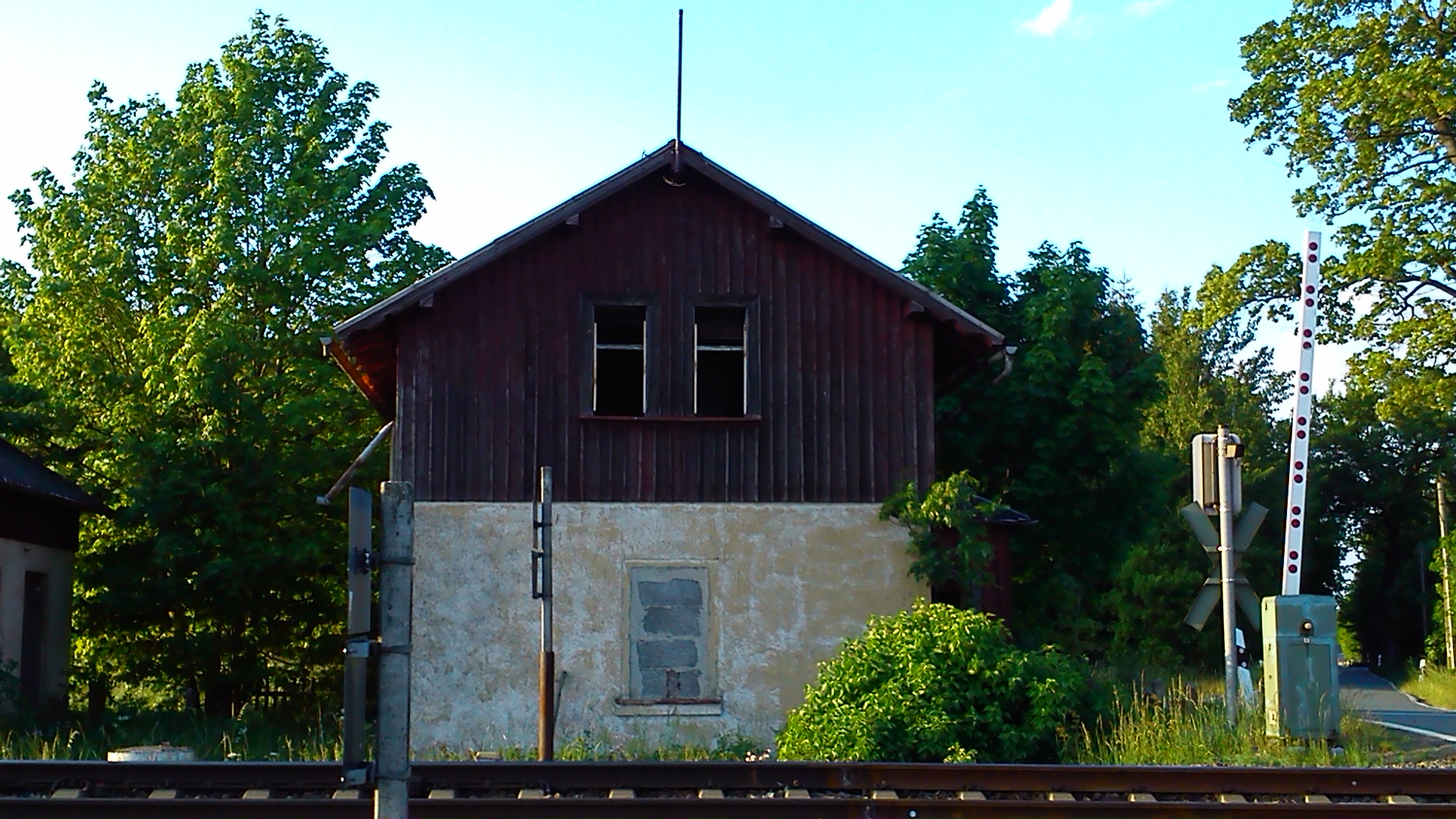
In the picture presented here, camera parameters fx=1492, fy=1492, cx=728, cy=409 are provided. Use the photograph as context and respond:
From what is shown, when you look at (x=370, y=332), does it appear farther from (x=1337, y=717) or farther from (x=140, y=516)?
(x=1337, y=717)

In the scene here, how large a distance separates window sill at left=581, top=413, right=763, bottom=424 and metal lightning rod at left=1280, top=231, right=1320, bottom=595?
19.2 feet

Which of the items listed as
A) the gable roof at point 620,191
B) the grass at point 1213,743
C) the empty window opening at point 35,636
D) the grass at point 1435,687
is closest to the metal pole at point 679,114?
the gable roof at point 620,191

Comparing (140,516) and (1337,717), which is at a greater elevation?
(140,516)

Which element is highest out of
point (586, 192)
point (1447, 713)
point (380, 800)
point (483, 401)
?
point (586, 192)

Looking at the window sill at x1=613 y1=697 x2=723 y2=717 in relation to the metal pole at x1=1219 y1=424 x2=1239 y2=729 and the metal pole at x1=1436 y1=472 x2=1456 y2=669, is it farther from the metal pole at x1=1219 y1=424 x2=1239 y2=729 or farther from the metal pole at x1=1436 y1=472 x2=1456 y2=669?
the metal pole at x1=1436 y1=472 x2=1456 y2=669

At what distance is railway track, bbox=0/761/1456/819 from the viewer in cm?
1052

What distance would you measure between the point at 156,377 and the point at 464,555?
10243mm

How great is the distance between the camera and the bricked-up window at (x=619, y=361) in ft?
57.8

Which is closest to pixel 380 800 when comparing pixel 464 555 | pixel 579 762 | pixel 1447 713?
pixel 579 762

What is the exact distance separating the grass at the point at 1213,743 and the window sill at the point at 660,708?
14.8 ft

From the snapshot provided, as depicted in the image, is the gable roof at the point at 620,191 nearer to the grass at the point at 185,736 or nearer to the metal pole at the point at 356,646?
the grass at the point at 185,736

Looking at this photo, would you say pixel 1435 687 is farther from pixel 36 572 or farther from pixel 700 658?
pixel 36 572

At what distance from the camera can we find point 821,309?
701 inches

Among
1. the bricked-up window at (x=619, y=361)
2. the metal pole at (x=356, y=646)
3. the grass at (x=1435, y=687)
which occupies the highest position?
the bricked-up window at (x=619, y=361)
